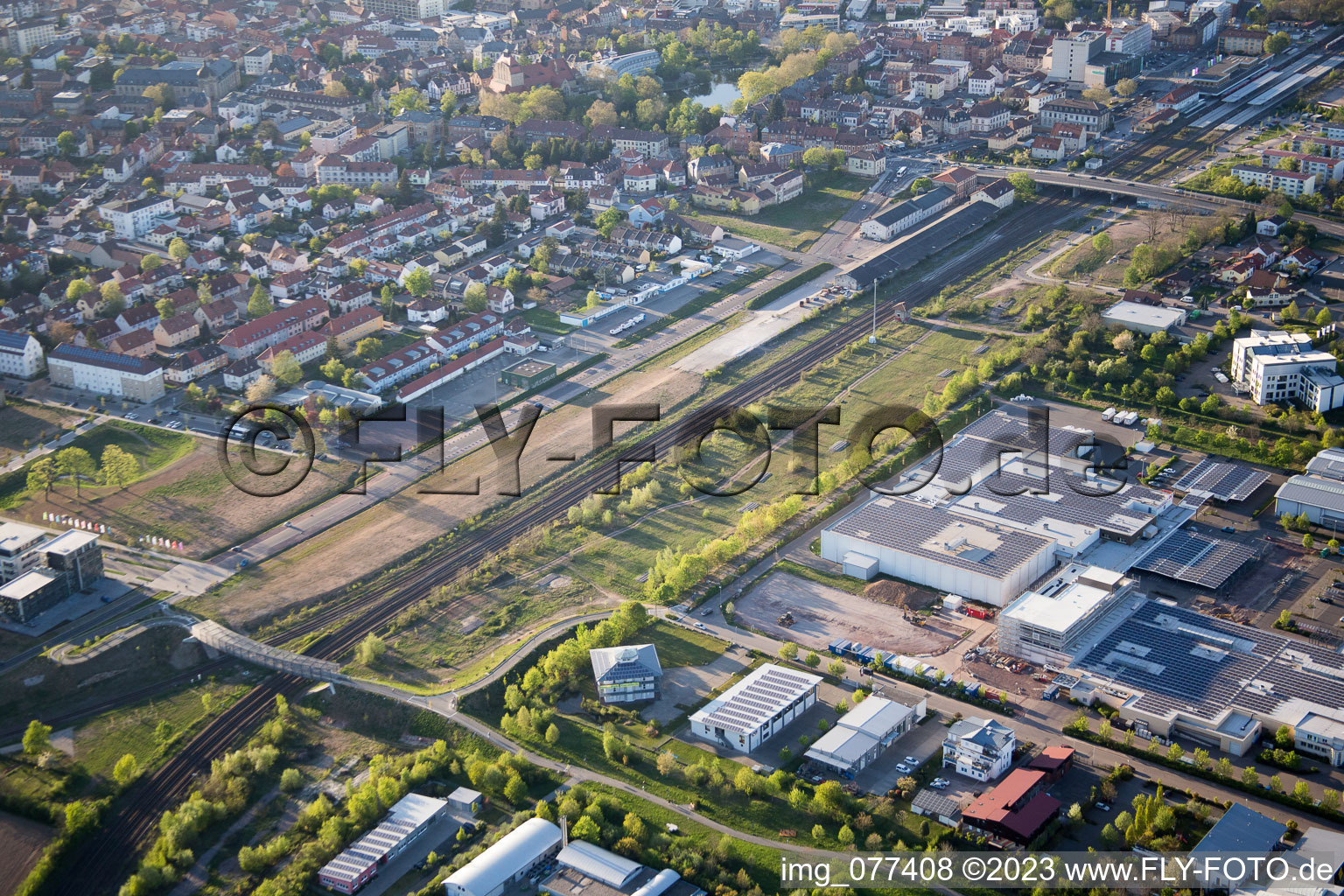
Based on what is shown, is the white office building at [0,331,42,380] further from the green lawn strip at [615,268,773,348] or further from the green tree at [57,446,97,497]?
the green lawn strip at [615,268,773,348]

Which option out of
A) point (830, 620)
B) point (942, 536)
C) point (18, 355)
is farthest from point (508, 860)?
point (18, 355)

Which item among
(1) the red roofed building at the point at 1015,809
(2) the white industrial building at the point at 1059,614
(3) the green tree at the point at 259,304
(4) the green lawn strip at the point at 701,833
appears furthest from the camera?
(3) the green tree at the point at 259,304

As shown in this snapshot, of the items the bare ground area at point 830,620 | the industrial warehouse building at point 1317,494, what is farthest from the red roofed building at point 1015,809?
the industrial warehouse building at point 1317,494

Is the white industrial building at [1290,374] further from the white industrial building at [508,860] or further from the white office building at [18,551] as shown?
the white office building at [18,551]

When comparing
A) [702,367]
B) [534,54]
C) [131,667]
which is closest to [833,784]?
[131,667]

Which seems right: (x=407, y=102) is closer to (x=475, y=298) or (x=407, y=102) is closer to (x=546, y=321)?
(x=475, y=298)

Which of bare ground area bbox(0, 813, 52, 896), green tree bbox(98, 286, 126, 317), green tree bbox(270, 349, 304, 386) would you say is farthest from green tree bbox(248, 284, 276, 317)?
bare ground area bbox(0, 813, 52, 896)

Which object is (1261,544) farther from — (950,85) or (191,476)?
(950,85)
